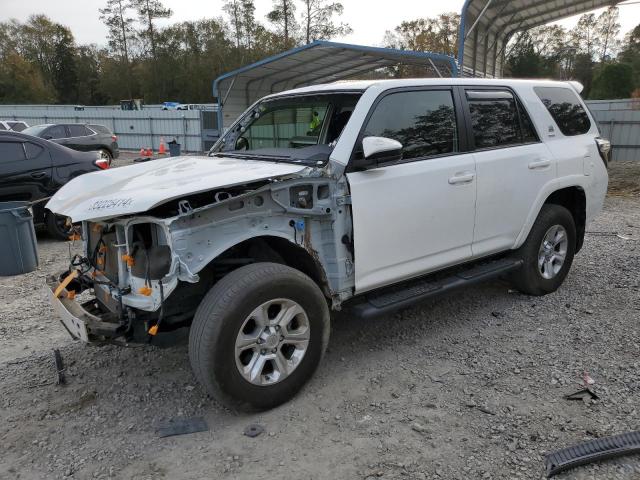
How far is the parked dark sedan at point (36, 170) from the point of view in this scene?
7.40m

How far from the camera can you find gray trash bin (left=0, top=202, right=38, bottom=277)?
245 inches

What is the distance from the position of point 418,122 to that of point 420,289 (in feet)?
4.21

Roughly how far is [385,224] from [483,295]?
2201 millimetres

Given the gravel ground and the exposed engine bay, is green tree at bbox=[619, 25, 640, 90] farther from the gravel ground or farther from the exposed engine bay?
the exposed engine bay

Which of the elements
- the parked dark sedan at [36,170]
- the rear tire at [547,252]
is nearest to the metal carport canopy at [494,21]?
the rear tire at [547,252]

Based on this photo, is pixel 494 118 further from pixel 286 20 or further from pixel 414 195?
pixel 286 20

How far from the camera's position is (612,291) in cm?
524

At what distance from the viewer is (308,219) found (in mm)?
3414

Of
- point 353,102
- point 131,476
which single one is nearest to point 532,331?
point 353,102

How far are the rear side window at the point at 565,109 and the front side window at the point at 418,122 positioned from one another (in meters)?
1.37

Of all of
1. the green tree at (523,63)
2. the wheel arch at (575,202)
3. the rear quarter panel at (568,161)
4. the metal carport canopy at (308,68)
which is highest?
the green tree at (523,63)

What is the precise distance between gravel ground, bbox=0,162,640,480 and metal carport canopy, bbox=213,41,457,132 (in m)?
10.4

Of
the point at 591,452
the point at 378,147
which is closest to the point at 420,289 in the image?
the point at 378,147

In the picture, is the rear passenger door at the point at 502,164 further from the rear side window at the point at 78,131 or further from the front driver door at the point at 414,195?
the rear side window at the point at 78,131
